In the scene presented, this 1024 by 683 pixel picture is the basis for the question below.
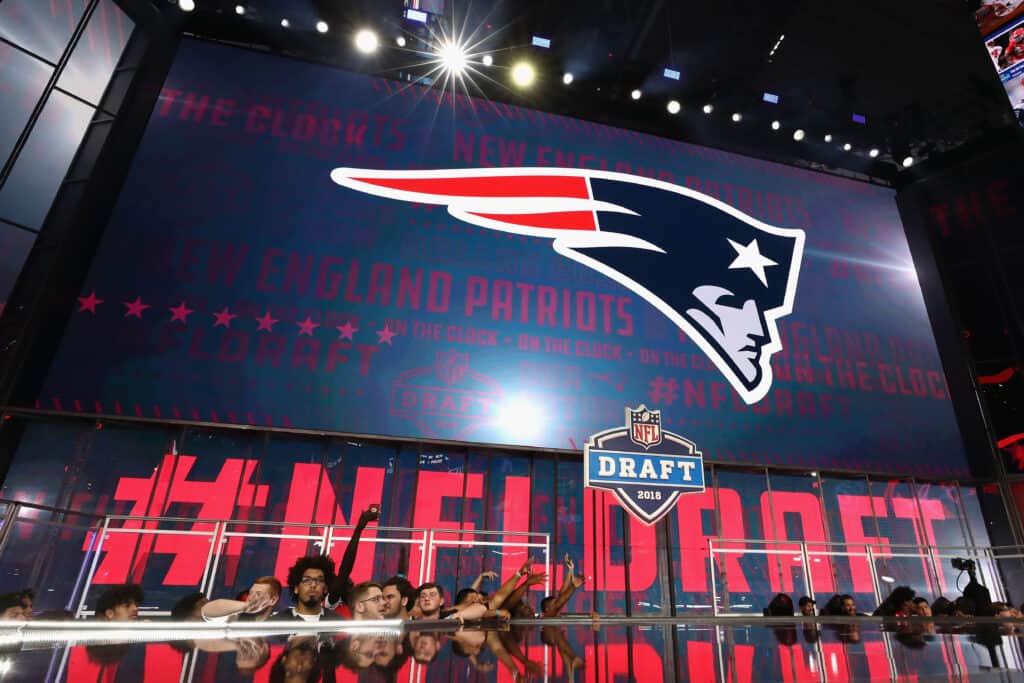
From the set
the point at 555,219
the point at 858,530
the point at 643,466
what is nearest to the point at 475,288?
the point at 555,219

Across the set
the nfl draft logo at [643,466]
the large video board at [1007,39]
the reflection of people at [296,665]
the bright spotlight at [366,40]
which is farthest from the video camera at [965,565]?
the bright spotlight at [366,40]

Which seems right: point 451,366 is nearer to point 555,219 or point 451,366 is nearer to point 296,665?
point 555,219

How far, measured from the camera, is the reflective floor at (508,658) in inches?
85.8

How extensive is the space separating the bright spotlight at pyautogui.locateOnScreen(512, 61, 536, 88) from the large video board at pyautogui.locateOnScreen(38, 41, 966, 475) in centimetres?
60

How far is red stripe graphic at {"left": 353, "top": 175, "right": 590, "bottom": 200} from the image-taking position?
10578 millimetres

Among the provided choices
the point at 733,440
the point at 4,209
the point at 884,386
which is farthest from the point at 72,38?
the point at 884,386

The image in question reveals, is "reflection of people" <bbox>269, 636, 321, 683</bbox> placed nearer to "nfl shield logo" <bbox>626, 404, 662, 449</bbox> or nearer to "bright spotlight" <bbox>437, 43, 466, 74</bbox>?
"nfl shield logo" <bbox>626, 404, 662, 449</bbox>

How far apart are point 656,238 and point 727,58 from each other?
4.32 meters

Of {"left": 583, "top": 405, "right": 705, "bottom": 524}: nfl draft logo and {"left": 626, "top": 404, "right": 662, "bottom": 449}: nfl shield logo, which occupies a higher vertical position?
{"left": 626, "top": 404, "right": 662, "bottom": 449}: nfl shield logo

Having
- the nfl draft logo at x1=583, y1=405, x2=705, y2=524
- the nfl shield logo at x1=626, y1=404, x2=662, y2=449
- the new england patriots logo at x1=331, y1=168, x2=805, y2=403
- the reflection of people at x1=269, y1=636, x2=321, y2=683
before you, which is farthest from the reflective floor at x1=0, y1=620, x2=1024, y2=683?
the new england patriots logo at x1=331, y1=168, x2=805, y2=403

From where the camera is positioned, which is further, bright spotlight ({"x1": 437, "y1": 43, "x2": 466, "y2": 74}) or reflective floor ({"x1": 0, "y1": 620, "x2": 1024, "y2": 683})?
bright spotlight ({"x1": 437, "y1": 43, "x2": 466, "y2": 74})

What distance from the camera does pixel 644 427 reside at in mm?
4414

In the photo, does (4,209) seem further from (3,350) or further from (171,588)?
(171,588)

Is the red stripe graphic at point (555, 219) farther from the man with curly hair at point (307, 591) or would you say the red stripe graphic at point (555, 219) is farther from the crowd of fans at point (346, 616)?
the man with curly hair at point (307, 591)
